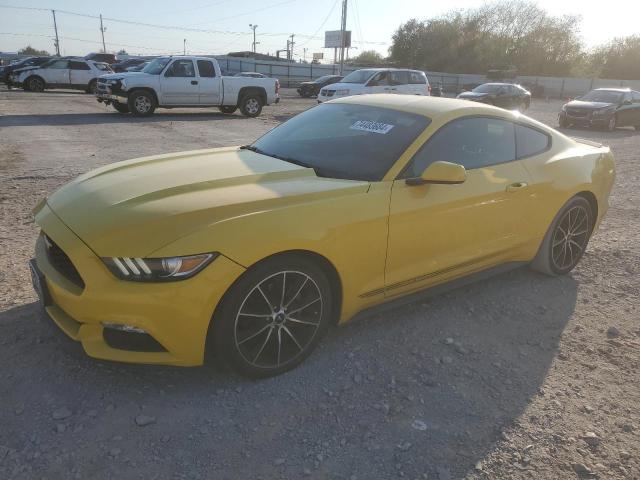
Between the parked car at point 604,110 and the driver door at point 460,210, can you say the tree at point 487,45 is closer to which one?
the parked car at point 604,110

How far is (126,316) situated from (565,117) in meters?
18.7

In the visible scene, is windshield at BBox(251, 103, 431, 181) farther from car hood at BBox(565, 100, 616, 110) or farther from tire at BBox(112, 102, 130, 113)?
car hood at BBox(565, 100, 616, 110)

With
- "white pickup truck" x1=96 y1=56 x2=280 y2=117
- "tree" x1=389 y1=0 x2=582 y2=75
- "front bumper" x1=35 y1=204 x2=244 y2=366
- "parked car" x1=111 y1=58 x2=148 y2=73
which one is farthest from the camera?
"tree" x1=389 y1=0 x2=582 y2=75

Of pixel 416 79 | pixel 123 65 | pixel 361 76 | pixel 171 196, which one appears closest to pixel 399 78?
pixel 416 79

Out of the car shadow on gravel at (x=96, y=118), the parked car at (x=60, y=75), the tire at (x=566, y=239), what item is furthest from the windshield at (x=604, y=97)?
the parked car at (x=60, y=75)

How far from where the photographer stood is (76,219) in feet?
9.20

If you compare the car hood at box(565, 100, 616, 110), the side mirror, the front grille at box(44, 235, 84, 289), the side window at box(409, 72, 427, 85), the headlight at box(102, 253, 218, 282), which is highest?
the side window at box(409, 72, 427, 85)

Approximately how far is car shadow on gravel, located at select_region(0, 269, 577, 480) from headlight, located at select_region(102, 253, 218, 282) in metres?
0.50

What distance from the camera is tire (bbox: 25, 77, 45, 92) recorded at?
2500 cm

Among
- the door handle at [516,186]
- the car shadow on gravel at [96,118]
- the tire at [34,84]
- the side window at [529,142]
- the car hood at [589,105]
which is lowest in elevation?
the car shadow on gravel at [96,118]

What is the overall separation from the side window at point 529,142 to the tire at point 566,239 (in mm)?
540

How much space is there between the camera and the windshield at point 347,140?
11.0 ft

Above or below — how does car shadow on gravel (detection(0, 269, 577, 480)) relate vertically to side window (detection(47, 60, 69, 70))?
below

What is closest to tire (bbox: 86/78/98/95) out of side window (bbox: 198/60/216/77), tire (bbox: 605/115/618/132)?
side window (bbox: 198/60/216/77)
